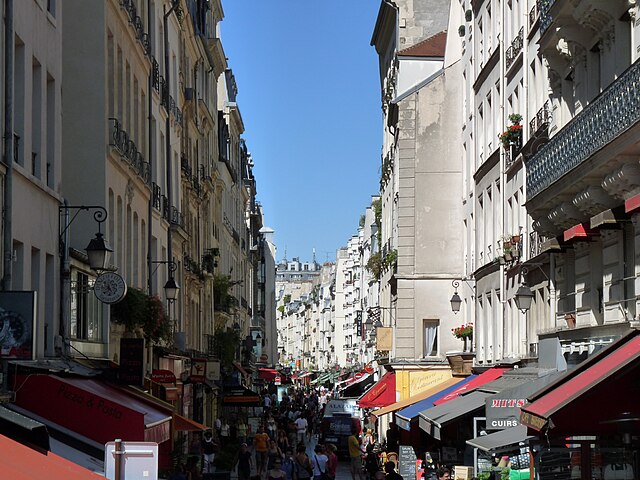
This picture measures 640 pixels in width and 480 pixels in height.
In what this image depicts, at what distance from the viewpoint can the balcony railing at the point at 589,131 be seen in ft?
56.2

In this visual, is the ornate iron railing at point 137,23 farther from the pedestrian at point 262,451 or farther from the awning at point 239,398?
the awning at point 239,398

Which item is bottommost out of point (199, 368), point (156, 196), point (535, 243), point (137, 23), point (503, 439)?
point (503, 439)

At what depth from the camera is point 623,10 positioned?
1978 cm

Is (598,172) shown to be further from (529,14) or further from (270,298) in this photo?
(270,298)

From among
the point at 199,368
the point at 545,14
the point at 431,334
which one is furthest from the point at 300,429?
the point at 545,14

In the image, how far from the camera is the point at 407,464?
3356 centimetres

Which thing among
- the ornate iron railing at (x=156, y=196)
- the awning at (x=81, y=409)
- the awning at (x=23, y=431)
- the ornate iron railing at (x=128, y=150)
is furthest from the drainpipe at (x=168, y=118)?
the awning at (x=23, y=431)

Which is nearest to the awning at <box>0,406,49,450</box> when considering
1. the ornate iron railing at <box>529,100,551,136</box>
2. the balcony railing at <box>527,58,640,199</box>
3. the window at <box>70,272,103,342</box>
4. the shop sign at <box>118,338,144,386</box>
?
the balcony railing at <box>527,58,640,199</box>

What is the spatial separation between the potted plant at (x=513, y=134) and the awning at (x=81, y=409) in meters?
13.6

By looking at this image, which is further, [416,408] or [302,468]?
[416,408]

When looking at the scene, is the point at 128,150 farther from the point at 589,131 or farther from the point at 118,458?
the point at 118,458

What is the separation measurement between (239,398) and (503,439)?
3212 cm

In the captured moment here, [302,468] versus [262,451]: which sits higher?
[302,468]

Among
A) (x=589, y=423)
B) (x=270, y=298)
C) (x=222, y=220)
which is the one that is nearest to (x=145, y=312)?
(x=589, y=423)
